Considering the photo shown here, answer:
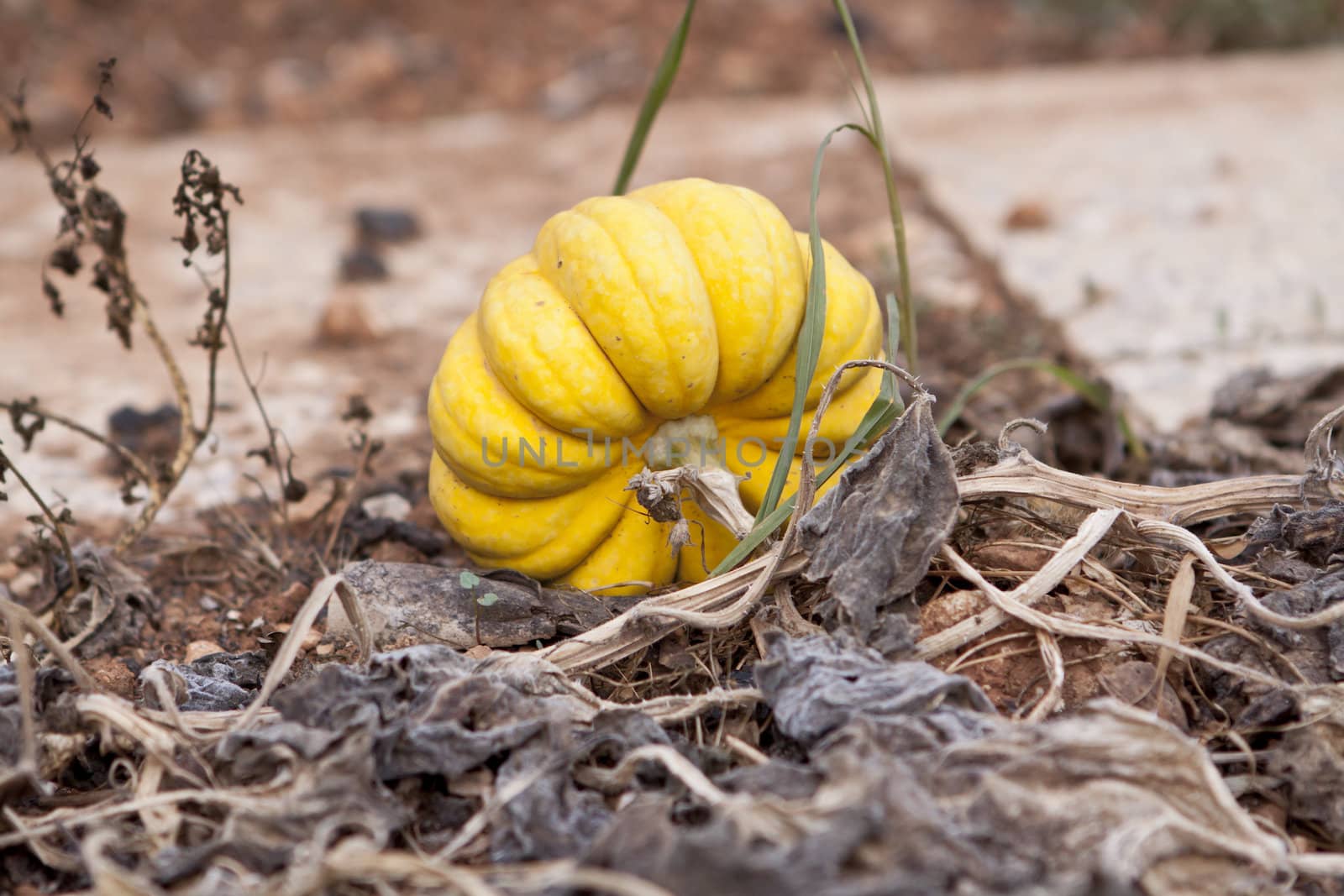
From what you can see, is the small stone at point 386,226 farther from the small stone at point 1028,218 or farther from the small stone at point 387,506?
the small stone at point 1028,218

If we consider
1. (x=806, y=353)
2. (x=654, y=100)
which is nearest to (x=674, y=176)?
(x=654, y=100)

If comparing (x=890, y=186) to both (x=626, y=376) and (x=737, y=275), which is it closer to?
(x=737, y=275)

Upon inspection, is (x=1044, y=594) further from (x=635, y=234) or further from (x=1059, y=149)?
(x=1059, y=149)

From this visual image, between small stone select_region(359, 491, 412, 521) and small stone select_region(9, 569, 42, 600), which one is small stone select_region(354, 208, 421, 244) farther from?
small stone select_region(9, 569, 42, 600)

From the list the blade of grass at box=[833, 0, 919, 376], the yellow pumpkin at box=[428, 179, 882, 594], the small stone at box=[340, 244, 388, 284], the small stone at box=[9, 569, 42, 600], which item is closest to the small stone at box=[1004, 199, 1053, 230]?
the blade of grass at box=[833, 0, 919, 376]

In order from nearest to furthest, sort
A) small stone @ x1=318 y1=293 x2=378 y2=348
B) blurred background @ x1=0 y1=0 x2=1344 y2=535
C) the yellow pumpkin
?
the yellow pumpkin, blurred background @ x1=0 y1=0 x2=1344 y2=535, small stone @ x1=318 y1=293 x2=378 y2=348

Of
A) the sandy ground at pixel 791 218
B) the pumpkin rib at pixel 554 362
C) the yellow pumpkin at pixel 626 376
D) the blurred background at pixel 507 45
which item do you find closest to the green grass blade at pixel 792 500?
the yellow pumpkin at pixel 626 376

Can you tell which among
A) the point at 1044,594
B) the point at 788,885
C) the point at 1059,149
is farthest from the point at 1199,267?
the point at 788,885
